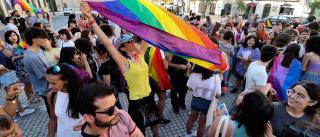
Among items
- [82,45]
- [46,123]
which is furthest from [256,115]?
[46,123]

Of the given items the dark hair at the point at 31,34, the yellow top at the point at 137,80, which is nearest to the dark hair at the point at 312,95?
the yellow top at the point at 137,80

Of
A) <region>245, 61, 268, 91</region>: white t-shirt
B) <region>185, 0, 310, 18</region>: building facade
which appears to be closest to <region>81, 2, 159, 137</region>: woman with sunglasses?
<region>245, 61, 268, 91</region>: white t-shirt

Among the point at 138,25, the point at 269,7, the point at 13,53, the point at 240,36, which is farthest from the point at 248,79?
the point at 269,7

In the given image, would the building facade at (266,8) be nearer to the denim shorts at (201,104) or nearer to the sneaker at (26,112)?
the denim shorts at (201,104)

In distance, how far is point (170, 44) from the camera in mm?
2611

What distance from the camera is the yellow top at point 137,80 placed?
9.16 ft

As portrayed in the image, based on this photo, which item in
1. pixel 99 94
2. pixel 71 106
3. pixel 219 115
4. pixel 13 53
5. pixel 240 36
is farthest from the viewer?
pixel 240 36

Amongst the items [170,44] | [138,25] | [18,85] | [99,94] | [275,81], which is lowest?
[275,81]

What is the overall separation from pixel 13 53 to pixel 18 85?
9.43ft

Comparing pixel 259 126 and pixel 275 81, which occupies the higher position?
pixel 259 126

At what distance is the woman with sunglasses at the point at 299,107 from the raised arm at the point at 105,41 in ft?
6.32

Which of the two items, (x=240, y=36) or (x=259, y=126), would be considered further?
(x=240, y=36)

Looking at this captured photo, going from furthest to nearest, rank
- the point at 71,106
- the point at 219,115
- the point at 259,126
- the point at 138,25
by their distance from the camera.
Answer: the point at 138,25
the point at 71,106
the point at 219,115
the point at 259,126

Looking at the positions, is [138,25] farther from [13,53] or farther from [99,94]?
[13,53]
